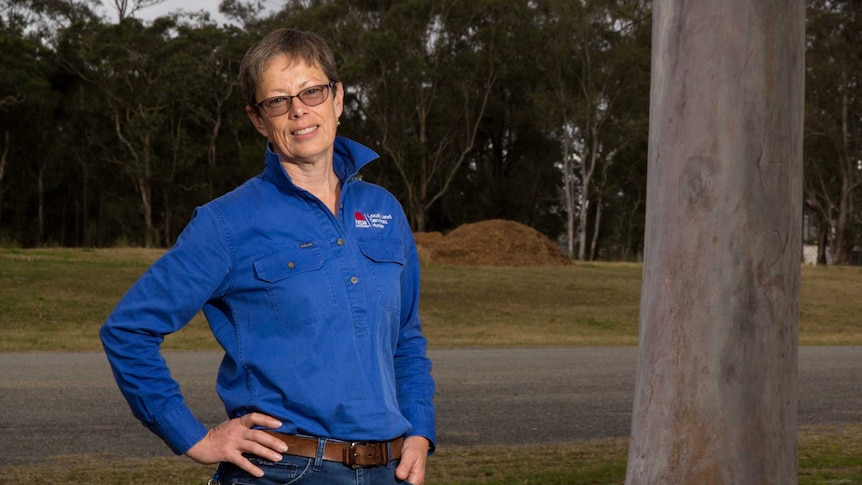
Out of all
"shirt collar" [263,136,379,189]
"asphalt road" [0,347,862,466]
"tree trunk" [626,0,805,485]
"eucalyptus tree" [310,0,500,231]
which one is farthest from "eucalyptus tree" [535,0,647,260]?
"shirt collar" [263,136,379,189]

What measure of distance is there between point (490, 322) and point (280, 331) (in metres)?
17.9

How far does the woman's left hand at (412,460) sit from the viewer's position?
2.53 meters

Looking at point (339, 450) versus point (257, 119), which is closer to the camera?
point (339, 450)

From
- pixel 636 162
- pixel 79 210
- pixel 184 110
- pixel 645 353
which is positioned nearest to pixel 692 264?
pixel 645 353

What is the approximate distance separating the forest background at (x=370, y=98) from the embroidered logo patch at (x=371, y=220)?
122ft

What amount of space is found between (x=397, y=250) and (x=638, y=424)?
6.67 feet

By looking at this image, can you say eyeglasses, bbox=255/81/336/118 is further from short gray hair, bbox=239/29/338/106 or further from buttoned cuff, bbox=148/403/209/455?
buttoned cuff, bbox=148/403/209/455

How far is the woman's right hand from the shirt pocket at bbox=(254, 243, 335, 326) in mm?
214

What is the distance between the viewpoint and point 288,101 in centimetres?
262

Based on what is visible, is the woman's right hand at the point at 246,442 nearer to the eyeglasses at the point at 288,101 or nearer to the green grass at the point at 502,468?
the eyeglasses at the point at 288,101

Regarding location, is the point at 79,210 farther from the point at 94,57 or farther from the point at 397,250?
the point at 397,250

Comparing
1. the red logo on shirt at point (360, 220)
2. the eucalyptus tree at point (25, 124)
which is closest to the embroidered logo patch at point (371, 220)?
the red logo on shirt at point (360, 220)

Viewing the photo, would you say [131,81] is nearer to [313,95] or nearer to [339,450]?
[313,95]

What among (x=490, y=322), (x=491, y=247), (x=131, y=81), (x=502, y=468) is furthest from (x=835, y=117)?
(x=502, y=468)
